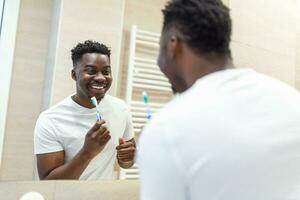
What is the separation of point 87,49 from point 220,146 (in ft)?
2.72

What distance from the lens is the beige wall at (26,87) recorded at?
3.84 feet

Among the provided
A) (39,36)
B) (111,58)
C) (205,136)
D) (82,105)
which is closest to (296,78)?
(111,58)

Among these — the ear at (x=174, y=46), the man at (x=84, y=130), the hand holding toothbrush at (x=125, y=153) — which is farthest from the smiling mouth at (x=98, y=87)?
the ear at (x=174, y=46)

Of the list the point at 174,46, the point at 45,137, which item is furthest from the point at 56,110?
the point at 174,46

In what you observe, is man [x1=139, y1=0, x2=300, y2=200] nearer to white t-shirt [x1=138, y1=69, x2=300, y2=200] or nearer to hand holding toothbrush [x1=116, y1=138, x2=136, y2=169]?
white t-shirt [x1=138, y1=69, x2=300, y2=200]

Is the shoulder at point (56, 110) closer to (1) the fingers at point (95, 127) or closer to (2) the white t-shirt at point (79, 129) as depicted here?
(2) the white t-shirt at point (79, 129)

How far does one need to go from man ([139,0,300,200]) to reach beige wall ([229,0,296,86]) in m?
1.05

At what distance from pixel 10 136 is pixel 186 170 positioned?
78 centimetres

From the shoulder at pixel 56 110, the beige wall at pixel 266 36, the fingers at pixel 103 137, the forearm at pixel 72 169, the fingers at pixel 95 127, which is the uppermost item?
the beige wall at pixel 266 36

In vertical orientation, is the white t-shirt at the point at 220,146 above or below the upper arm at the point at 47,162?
above

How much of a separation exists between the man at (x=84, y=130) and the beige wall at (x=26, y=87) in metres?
0.04

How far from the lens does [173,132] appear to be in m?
0.57

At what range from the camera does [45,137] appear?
1222 mm

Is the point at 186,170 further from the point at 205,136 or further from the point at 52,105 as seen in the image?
the point at 52,105
